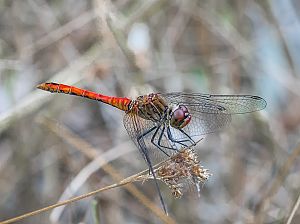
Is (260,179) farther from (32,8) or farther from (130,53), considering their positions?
(32,8)

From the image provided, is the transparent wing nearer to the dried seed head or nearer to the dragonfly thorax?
the dragonfly thorax

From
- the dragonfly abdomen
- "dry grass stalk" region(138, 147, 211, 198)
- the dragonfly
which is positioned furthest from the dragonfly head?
"dry grass stalk" region(138, 147, 211, 198)

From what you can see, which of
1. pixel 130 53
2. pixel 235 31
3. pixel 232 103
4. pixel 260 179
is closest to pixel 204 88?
pixel 235 31

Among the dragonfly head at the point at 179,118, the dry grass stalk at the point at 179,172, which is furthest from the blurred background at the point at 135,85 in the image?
the dry grass stalk at the point at 179,172

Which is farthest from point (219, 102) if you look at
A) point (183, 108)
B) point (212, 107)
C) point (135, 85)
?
point (135, 85)

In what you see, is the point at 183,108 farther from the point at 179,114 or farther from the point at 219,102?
the point at 219,102

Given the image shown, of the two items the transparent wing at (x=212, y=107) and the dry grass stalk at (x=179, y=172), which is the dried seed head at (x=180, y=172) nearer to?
the dry grass stalk at (x=179, y=172)

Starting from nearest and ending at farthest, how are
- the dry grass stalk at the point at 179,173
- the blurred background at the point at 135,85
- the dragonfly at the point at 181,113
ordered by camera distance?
the dry grass stalk at the point at 179,173
the dragonfly at the point at 181,113
the blurred background at the point at 135,85
